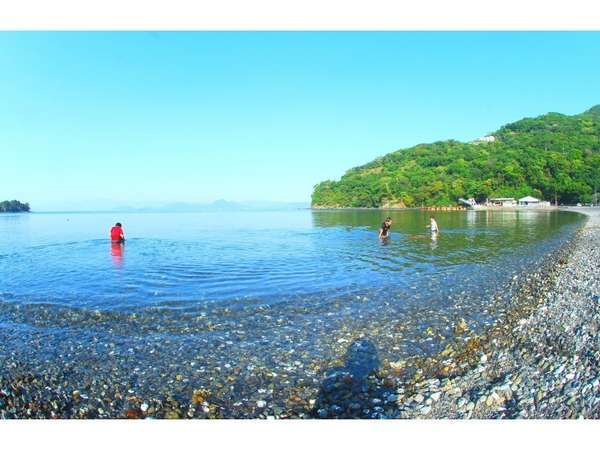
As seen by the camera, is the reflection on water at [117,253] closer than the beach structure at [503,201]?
Yes

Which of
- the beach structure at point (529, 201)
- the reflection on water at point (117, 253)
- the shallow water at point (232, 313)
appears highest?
the beach structure at point (529, 201)

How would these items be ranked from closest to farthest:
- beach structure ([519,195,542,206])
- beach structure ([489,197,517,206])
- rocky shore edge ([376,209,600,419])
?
rocky shore edge ([376,209,600,419])
beach structure ([519,195,542,206])
beach structure ([489,197,517,206])

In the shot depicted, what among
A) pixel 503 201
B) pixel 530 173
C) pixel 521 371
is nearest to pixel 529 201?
pixel 503 201

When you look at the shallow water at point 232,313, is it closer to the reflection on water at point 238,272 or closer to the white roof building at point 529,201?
the reflection on water at point 238,272

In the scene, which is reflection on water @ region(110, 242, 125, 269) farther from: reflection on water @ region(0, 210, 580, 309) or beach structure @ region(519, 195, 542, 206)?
beach structure @ region(519, 195, 542, 206)

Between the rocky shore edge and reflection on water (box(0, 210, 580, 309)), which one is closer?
the rocky shore edge

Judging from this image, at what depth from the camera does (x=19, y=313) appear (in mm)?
12281

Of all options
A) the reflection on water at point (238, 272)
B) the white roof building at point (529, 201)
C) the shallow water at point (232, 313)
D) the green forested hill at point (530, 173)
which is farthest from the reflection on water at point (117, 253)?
the green forested hill at point (530, 173)

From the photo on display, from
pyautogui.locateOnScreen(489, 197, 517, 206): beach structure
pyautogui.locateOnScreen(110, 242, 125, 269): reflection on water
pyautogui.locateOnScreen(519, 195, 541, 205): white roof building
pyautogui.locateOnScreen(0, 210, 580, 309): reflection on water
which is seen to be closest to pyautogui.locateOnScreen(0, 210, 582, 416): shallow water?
pyautogui.locateOnScreen(0, 210, 580, 309): reflection on water

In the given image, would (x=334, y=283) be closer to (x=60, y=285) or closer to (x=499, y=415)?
(x=499, y=415)

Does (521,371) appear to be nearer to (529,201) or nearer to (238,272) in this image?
(238,272)

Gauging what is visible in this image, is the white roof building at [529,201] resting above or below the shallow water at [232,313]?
above

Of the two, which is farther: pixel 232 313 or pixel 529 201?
pixel 529 201

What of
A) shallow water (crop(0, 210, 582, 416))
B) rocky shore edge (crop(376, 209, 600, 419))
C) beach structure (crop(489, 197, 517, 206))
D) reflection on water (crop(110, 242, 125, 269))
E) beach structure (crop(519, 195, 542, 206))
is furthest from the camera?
beach structure (crop(489, 197, 517, 206))
